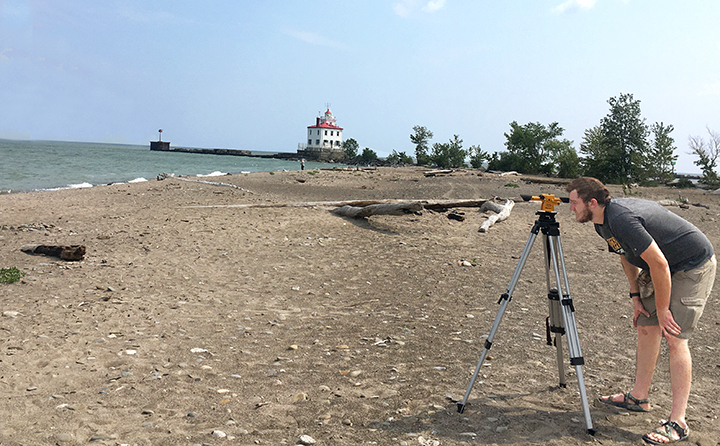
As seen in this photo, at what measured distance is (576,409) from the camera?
438 cm

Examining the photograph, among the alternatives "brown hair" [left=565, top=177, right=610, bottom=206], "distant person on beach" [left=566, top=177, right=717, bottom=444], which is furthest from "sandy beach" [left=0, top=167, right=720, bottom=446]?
"brown hair" [left=565, top=177, right=610, bottom=206]

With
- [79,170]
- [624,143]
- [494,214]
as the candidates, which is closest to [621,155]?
[624,143]

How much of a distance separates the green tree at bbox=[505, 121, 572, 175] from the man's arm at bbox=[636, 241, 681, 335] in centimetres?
4815

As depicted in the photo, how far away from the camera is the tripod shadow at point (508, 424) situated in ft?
12.7

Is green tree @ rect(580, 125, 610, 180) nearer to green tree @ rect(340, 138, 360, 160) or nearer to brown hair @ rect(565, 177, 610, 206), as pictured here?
brown hair @ rect(565, 177, 610, 206)

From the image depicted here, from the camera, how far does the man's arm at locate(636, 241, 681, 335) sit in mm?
3588

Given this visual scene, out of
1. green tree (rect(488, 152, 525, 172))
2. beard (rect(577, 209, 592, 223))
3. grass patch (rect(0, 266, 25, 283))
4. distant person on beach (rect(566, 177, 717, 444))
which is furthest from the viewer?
green tree (rect(488, 152, 525, 172))

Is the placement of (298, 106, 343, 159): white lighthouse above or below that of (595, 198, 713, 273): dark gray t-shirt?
above

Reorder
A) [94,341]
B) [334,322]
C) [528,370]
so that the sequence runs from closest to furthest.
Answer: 1. [528,370]
2. [94,341]
3. [334,322]

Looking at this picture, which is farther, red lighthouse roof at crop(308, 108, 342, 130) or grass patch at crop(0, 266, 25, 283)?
red lighthouse roof at crop(308, 108, 342, 130)

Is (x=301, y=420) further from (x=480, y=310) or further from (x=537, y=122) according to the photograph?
(x=537, y=122)

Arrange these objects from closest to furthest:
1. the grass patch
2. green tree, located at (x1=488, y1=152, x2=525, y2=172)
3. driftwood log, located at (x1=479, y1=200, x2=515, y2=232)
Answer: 1. the grass patch
2. driftwood log, located at (x1=479, y1=200, x2=515, y2=232)
3. green tree, located at (x1=488, y1=152, x2=525, y2=172)

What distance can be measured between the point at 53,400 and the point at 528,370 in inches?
183

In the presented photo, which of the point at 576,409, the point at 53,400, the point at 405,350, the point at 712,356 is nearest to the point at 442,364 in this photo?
the point at 405,350
